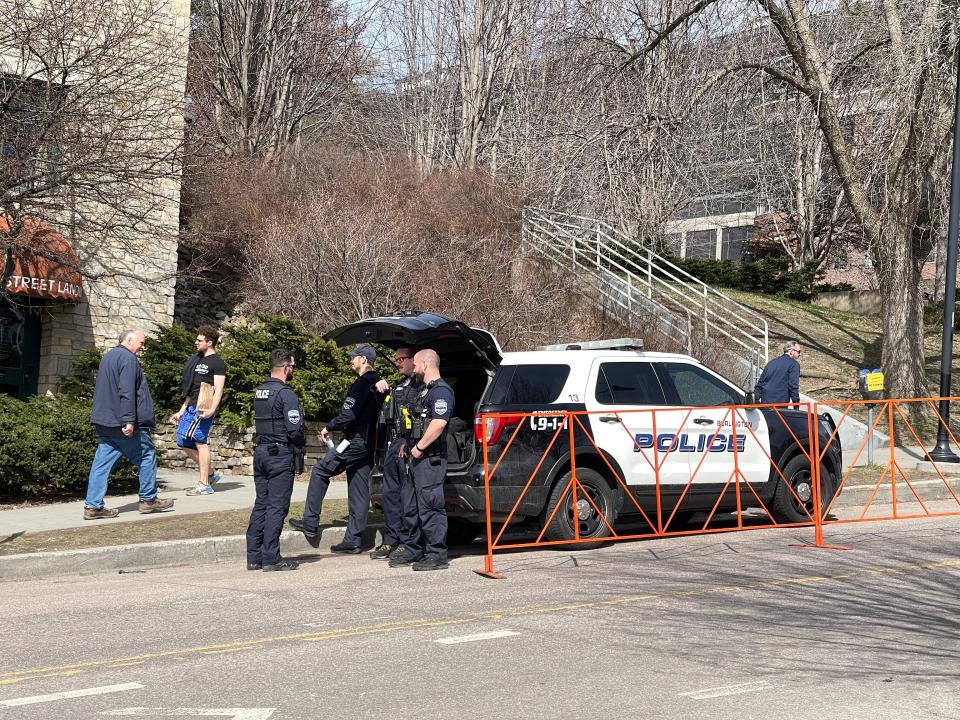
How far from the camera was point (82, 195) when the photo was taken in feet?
48.6

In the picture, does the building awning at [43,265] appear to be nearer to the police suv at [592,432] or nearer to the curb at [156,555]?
the curb at [156,555]

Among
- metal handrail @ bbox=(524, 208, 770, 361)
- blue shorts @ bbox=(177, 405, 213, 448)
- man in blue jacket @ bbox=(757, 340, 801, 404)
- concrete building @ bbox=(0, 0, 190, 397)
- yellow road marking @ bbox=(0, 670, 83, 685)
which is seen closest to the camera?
yellow road marking @ bbox=(0, 670, 83, 685)

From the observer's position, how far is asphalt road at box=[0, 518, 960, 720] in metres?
5.55

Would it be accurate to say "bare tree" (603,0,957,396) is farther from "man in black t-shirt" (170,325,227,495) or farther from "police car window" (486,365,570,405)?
"man in black t-shirt" (170,325,227,495)

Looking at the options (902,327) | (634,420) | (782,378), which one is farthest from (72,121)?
(902,327)

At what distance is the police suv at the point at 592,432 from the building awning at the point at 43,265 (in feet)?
23.3

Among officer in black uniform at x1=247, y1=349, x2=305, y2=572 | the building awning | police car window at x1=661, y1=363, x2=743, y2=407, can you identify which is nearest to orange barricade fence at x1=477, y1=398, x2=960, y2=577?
police car window at x1=661, y1=363, x2=743, y2=407

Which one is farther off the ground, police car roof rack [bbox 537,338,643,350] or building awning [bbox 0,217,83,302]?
building awning [bbox 0,217,83,302]

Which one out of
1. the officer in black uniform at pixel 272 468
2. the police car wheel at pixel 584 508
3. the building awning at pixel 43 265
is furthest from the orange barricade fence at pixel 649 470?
the building awning at pixel 43 265

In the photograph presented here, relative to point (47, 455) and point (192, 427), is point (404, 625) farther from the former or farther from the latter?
point (47, 455)

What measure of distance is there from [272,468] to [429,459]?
1.33 metres

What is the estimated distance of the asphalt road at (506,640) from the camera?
18.2ft

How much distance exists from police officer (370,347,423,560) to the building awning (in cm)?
750

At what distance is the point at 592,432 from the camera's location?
10641mm
